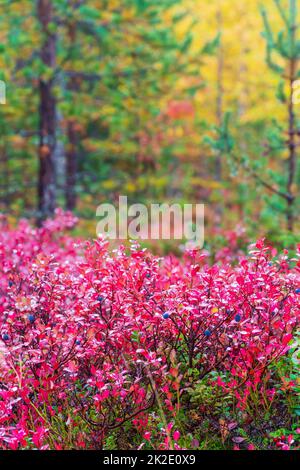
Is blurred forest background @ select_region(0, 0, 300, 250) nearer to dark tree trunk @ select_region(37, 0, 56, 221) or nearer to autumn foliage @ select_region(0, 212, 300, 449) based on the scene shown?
dark tree trunk @ select_region(37, 0, 56, 221)

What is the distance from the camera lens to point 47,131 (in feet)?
36.1

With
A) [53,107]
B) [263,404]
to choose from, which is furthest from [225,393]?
[53,107]

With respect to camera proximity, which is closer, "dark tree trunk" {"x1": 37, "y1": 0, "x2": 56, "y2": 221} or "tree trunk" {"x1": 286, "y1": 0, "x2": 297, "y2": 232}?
"tree trunk" {"x1": 286, "y1": 0, "x2": 297, "y2": 232}

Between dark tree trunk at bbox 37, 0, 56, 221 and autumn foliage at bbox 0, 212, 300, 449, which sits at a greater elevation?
dark tree trunk at bbox 37, 0, 56, 221

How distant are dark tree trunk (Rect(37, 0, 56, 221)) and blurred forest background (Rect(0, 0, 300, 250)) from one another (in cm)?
2

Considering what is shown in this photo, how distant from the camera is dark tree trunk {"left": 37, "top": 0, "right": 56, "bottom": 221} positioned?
11.0 metres

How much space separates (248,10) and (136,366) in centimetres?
1711

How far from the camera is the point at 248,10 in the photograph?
60.0 feet

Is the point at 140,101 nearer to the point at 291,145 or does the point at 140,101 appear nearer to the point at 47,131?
the point at 47,131

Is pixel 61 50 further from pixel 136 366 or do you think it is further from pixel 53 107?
pixel 136 366

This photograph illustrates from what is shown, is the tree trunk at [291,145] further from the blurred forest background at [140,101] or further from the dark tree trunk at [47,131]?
the dark tree trunk at [47,131]

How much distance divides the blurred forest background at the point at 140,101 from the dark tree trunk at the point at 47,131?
0.8 inches

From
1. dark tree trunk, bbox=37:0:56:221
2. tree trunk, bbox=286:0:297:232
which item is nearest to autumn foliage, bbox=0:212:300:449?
tree trunk, bbox=286:0:297:232
